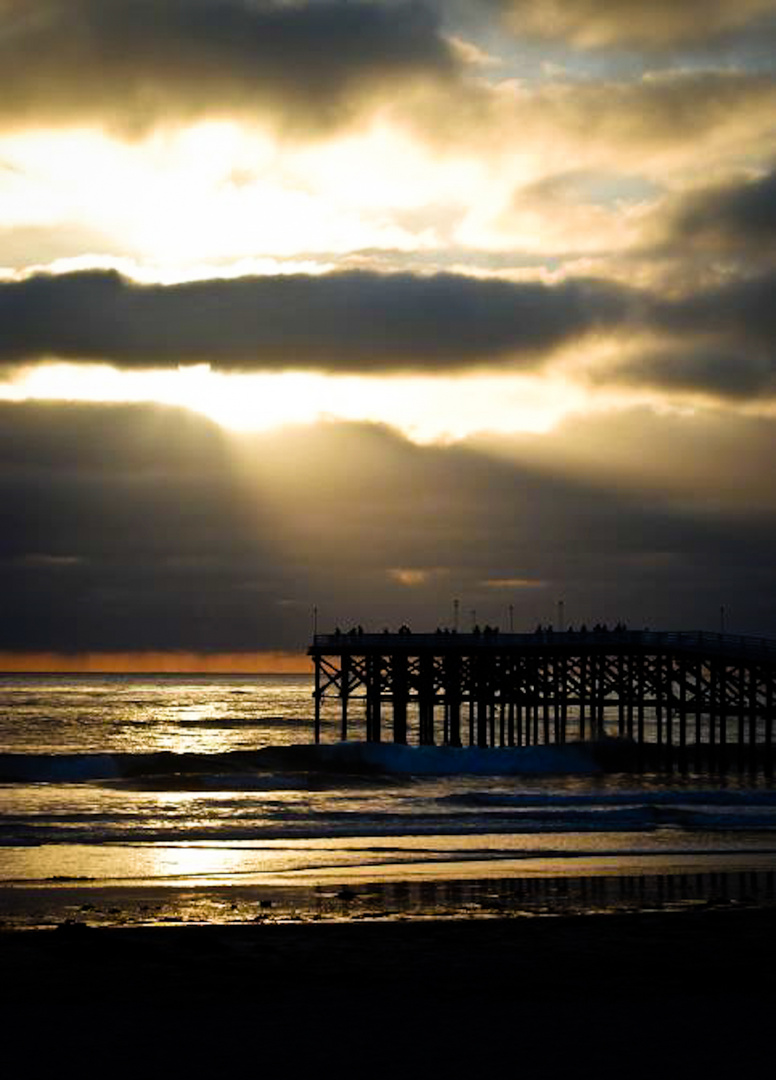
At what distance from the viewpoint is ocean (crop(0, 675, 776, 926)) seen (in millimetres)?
23375

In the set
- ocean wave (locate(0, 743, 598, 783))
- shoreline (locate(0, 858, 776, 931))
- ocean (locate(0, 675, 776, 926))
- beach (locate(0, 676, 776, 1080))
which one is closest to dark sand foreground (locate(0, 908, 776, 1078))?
beach (locate(0, 676, 776, 1080))

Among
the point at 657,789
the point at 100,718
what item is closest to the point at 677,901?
the point at 657,789

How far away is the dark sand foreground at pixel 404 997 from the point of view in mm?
14086

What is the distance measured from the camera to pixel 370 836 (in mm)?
33812

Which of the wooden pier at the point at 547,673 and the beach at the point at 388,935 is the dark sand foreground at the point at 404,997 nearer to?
the beach at the point at 388,935

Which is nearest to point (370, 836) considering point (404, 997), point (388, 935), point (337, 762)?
point (388, 935)

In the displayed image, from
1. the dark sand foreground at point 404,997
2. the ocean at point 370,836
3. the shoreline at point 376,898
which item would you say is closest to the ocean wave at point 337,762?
the ocean at point 370,836

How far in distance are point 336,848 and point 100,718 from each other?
10702 cm

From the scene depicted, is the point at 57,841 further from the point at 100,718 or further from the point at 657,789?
the point at 100,718

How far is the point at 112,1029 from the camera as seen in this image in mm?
15164

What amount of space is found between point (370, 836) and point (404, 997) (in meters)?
17.4

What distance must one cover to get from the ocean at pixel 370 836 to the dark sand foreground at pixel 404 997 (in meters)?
1.90

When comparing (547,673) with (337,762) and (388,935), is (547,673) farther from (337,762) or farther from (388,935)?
(388,935)

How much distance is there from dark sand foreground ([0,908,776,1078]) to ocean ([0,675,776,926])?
1.90m
